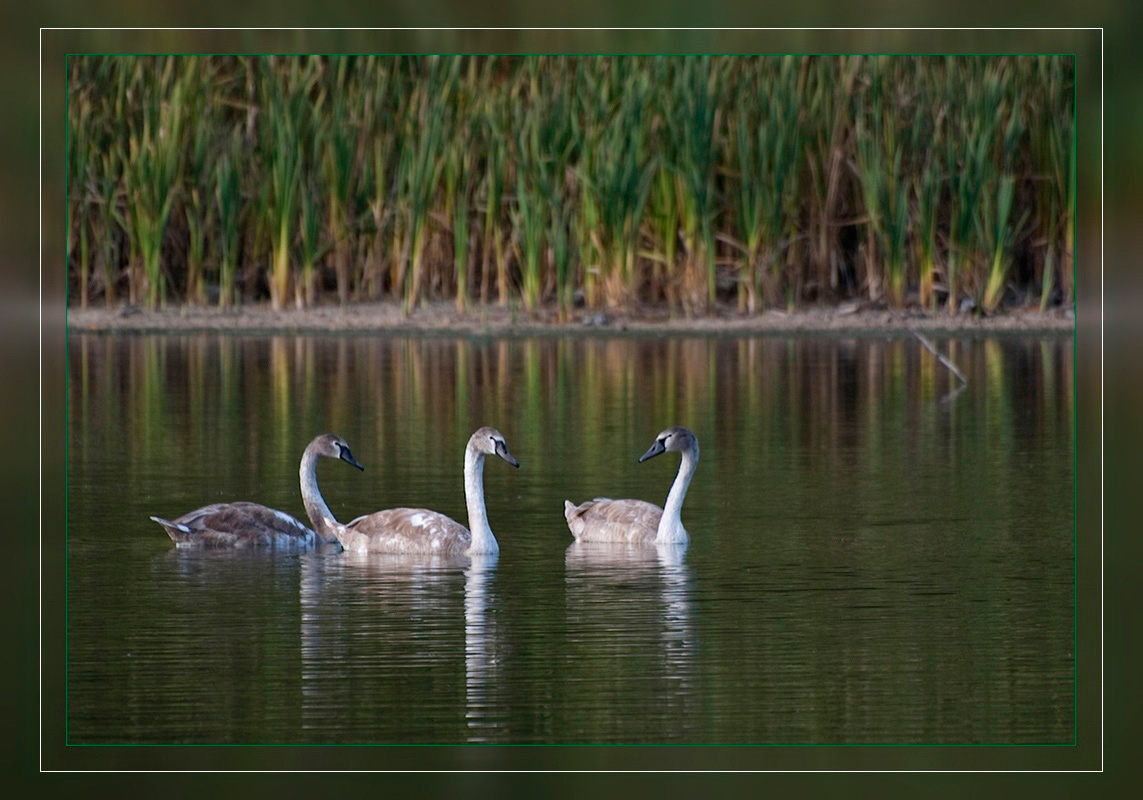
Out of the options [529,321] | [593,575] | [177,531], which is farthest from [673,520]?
[529,321]

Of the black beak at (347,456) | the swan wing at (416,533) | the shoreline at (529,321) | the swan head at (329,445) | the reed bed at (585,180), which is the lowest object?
the swan wing at (416,533)

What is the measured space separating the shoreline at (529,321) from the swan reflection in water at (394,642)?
11.3m

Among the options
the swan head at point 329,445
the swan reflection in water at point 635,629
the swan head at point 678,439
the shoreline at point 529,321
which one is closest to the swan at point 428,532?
the swan reflection in water at point 635,629

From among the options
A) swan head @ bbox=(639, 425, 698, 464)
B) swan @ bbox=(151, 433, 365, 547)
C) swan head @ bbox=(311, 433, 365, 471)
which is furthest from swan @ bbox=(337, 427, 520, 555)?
swan head @ bbox=(639, 425, 698, 464)

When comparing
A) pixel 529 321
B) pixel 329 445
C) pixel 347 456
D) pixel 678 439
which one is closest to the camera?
pixel 678 439

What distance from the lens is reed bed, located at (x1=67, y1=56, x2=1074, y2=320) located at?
22.3m

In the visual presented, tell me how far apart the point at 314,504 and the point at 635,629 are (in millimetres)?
3327

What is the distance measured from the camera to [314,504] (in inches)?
483

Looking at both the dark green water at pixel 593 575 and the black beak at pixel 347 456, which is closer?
the dark green water at pixel 593 575

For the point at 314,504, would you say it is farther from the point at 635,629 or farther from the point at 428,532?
the point at 635,629

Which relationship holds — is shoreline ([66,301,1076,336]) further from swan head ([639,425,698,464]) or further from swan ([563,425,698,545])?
swan ([563,425,698,545])

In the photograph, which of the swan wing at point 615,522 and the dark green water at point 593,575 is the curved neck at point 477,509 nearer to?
the dark green water at point 593,575

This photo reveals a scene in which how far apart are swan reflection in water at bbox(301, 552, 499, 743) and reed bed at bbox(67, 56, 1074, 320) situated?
11321 mm

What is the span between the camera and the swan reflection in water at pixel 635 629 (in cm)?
824
